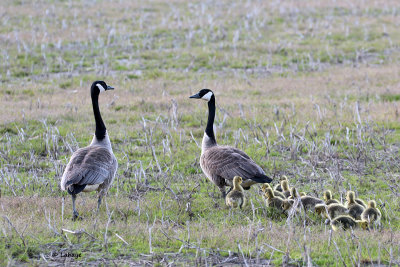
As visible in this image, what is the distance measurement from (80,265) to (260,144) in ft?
18.3

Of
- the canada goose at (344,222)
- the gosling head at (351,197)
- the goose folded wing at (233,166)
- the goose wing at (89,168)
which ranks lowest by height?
the canada goose at (344,222)

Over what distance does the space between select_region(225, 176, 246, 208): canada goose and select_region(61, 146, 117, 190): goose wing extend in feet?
5.20

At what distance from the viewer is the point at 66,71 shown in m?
17.0

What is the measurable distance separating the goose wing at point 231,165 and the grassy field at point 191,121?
18.3 inches

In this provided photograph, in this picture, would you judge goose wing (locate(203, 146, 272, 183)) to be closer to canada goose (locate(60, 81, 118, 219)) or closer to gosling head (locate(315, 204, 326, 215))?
gosling head (locate(315, 204, 326, 215))

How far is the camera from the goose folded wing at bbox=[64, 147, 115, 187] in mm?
7316

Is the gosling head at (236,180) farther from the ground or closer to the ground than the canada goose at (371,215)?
farther from the ground

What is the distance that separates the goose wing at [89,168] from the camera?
7.31 metres

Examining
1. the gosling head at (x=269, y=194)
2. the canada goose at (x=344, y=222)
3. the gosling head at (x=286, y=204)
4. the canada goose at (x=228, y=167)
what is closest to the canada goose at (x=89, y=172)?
the canada goose at (x=228, y=167)

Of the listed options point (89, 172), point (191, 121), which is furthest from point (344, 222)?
point (191, 121)

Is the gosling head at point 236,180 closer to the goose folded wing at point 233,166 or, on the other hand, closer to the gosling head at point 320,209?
the goose folded wing at point 233,166

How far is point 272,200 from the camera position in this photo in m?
7.91

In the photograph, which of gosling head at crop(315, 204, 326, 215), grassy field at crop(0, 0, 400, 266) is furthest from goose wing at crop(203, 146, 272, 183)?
gosling head at crop(315, 204, 326, 215)

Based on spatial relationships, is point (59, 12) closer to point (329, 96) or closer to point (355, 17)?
point (355, 17)
